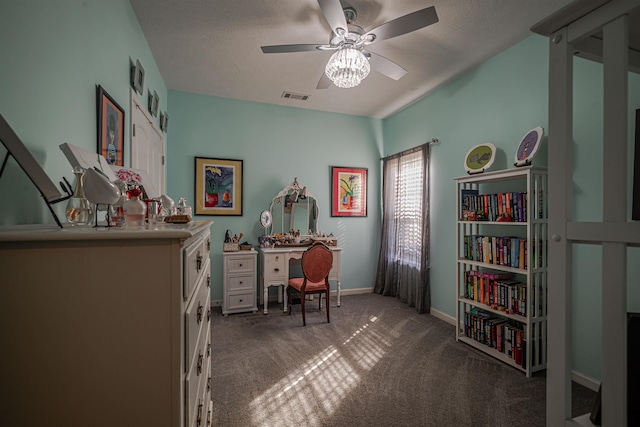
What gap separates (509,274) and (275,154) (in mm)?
3162

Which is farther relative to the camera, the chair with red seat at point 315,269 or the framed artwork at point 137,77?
the chair with red seat at point 315,269

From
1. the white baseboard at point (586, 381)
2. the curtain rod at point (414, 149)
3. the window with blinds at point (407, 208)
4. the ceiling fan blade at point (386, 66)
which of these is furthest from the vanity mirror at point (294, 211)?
the white baseboard at point (586, 381)

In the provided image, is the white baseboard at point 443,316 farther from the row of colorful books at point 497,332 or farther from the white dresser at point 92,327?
the white dresser at point 92,327

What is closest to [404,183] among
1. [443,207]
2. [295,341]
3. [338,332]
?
[443,207]

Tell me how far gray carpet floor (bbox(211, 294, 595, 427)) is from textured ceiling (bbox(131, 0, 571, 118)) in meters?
2.75

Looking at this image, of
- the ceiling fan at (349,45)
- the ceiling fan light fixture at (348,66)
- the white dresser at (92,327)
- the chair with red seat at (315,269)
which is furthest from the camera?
the chair with red seat at (315,269)

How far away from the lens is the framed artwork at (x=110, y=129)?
1.70 meters

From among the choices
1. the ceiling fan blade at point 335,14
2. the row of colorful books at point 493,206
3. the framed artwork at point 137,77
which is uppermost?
the ceiling fan blade at point 335,14

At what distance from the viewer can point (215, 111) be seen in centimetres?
403

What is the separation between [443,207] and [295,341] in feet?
7.40

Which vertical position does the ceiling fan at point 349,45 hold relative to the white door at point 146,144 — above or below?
above

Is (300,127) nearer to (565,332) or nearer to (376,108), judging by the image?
(376,108)

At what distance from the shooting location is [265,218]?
4.16m

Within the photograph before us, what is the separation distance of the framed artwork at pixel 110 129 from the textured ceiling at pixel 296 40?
913 millimetres
